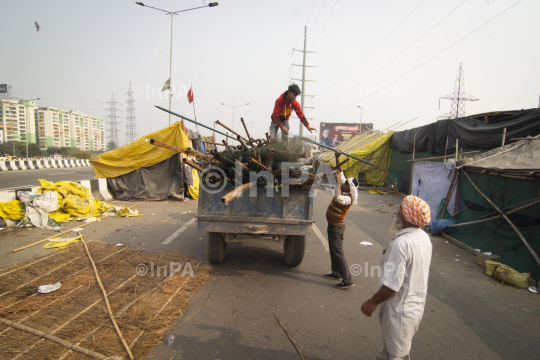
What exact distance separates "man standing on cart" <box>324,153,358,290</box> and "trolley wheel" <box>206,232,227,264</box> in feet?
5.74

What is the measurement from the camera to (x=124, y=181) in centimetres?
1071

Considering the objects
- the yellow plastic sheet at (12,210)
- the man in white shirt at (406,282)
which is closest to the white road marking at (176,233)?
the yellow plastic sheet at (12,210)

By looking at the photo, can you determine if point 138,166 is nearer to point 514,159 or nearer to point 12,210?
point 12,210

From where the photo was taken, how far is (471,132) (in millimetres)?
9195

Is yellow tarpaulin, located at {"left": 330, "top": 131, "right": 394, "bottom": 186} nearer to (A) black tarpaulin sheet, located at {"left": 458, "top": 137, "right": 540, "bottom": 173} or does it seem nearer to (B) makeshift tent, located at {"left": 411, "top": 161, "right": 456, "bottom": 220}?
(B) makeshift tent, located at {"left": 411, "top": 161, "right": 456, "bottom": 220}

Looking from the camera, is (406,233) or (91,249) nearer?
(406,233)

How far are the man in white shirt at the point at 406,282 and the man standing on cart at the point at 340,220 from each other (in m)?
1.94

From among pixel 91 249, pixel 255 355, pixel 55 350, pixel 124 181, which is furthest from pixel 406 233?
pixel 124 181

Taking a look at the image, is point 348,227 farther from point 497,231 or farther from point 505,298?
point 505,298

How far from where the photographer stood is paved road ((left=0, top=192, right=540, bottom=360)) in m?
2.71

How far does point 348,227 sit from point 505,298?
156 inches

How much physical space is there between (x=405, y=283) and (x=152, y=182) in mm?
10503

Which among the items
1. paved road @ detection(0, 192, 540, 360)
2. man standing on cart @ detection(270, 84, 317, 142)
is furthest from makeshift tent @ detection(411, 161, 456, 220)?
man standing on cart @ detection(270, 84, 317, 142)

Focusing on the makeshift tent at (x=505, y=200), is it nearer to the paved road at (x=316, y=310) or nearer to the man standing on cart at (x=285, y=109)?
the paved road at (x=316, y=310)
